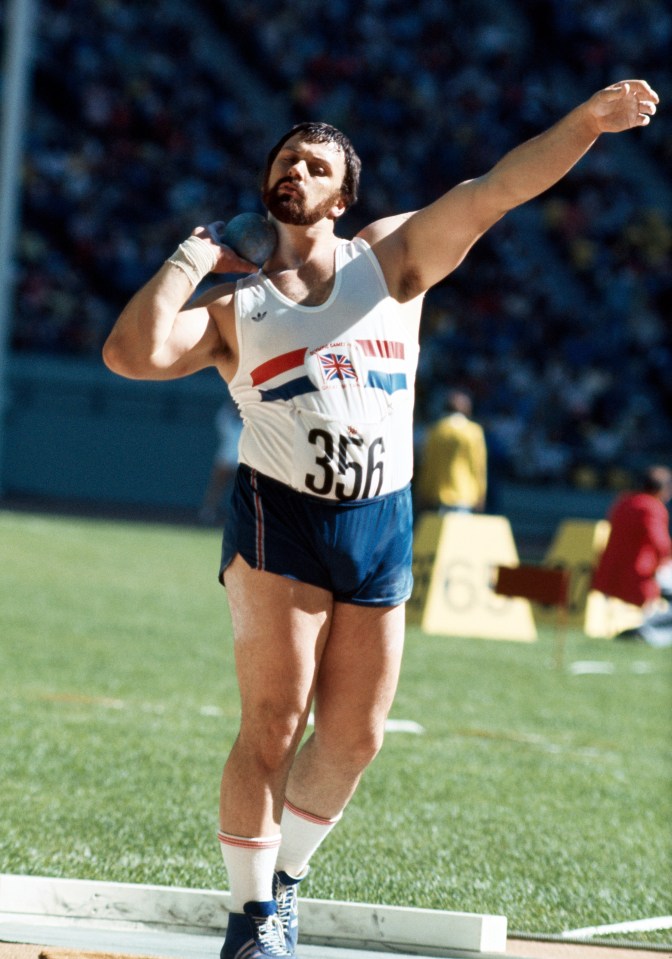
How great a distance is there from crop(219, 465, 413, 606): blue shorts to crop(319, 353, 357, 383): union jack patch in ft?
0.96

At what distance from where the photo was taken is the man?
3705 millimetres

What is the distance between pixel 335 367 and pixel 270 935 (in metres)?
1.41

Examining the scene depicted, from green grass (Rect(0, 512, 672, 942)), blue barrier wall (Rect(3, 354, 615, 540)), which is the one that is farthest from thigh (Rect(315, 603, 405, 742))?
blue barrier wall (Rect(3, 354, 615, 540))

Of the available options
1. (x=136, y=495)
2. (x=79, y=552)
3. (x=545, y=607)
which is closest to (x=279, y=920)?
(x=545, y=607)

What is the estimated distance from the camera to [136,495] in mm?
25141

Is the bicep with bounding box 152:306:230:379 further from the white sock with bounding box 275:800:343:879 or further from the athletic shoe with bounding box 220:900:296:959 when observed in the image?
the athletic shoe with bounding box 220:900:296:959

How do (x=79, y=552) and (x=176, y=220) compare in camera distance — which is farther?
(x=176, y=220)

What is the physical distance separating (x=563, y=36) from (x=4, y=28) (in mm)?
11016

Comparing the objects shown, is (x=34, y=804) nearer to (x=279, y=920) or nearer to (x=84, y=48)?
(x=279, y=920)

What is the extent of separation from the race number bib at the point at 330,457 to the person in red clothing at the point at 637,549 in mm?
9655

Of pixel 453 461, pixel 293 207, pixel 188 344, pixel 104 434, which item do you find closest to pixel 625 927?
pixel 188 344

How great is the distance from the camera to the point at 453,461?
15922 millimetres

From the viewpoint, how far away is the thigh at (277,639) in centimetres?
369

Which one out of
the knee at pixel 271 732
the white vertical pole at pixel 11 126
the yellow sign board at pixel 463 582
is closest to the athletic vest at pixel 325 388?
the knee at pixel 271 732
